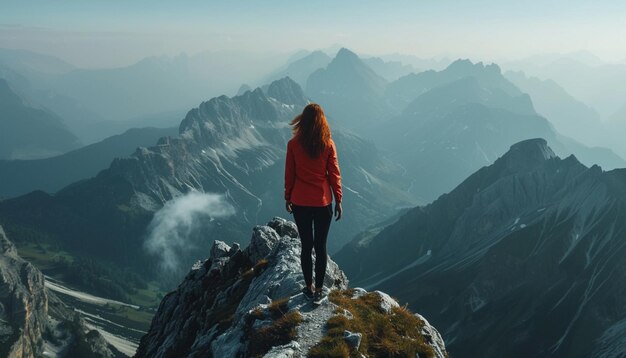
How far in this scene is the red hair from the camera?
1611cm

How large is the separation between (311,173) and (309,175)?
0.10 m

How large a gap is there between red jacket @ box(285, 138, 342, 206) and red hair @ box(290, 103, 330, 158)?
0.19 m

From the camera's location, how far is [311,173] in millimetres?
16391

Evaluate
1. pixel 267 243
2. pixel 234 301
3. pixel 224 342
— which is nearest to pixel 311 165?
pixel 224 342

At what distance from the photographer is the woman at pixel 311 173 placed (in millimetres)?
16203

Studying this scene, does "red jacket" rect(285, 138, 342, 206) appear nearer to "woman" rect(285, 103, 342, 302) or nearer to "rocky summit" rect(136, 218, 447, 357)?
"woman" rect(285, 103, 342, 302)

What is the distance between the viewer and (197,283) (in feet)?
139

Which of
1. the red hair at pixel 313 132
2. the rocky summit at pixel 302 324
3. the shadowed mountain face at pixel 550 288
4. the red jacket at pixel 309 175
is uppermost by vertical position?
the red hair at pixel 313 132

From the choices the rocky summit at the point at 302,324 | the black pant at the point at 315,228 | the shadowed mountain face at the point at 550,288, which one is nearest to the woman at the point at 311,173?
the black pant at the point at 315,228

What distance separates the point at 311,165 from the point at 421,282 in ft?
636

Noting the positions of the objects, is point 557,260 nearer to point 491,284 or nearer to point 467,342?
point 491,284

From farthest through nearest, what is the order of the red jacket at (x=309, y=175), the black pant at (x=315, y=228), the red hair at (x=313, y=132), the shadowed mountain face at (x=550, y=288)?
1. the shadowed mountain face at (x=550, y=288)
2. the black pant at (x=315, y=228)
3. the red jacket at (x=309, y=175)
4. the red hair at (x=313, y=132)

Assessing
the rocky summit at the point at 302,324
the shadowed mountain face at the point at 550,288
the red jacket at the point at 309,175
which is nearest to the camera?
the rocky summit at the point at 302,324

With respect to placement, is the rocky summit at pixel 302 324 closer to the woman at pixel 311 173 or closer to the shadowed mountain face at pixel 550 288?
the woman at pixel 311 173
